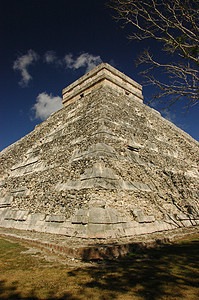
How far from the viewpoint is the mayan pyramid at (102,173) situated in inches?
233

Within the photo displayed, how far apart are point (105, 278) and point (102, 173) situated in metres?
3.62

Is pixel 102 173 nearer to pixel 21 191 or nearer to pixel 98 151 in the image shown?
pixel 98 151

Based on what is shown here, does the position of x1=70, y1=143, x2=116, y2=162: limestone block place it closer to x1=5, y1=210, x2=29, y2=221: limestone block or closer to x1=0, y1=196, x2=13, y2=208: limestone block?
x1=5, y1=210, x2=29, y2=221: limestone block

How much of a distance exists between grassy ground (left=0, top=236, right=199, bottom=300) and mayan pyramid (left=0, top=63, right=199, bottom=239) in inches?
59.6

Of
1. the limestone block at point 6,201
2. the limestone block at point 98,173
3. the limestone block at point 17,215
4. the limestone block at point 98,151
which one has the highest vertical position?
the limestone block at point 98,151

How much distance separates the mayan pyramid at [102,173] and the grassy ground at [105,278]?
1.51 meters

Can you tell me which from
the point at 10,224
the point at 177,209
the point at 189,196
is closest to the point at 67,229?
the point at 10,224

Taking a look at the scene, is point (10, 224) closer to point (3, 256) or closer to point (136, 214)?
point (3, 256)

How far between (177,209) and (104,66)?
381 inches

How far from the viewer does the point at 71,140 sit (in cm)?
922

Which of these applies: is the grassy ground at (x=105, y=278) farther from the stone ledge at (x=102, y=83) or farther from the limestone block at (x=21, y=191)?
the stone ledge at (x=102, y=83)

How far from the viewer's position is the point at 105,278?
2994 mm

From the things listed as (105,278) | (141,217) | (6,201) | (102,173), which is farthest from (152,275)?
(6,201)

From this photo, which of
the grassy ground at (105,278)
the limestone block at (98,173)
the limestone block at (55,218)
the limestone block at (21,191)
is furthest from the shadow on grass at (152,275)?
the limestone block at (21,191)
